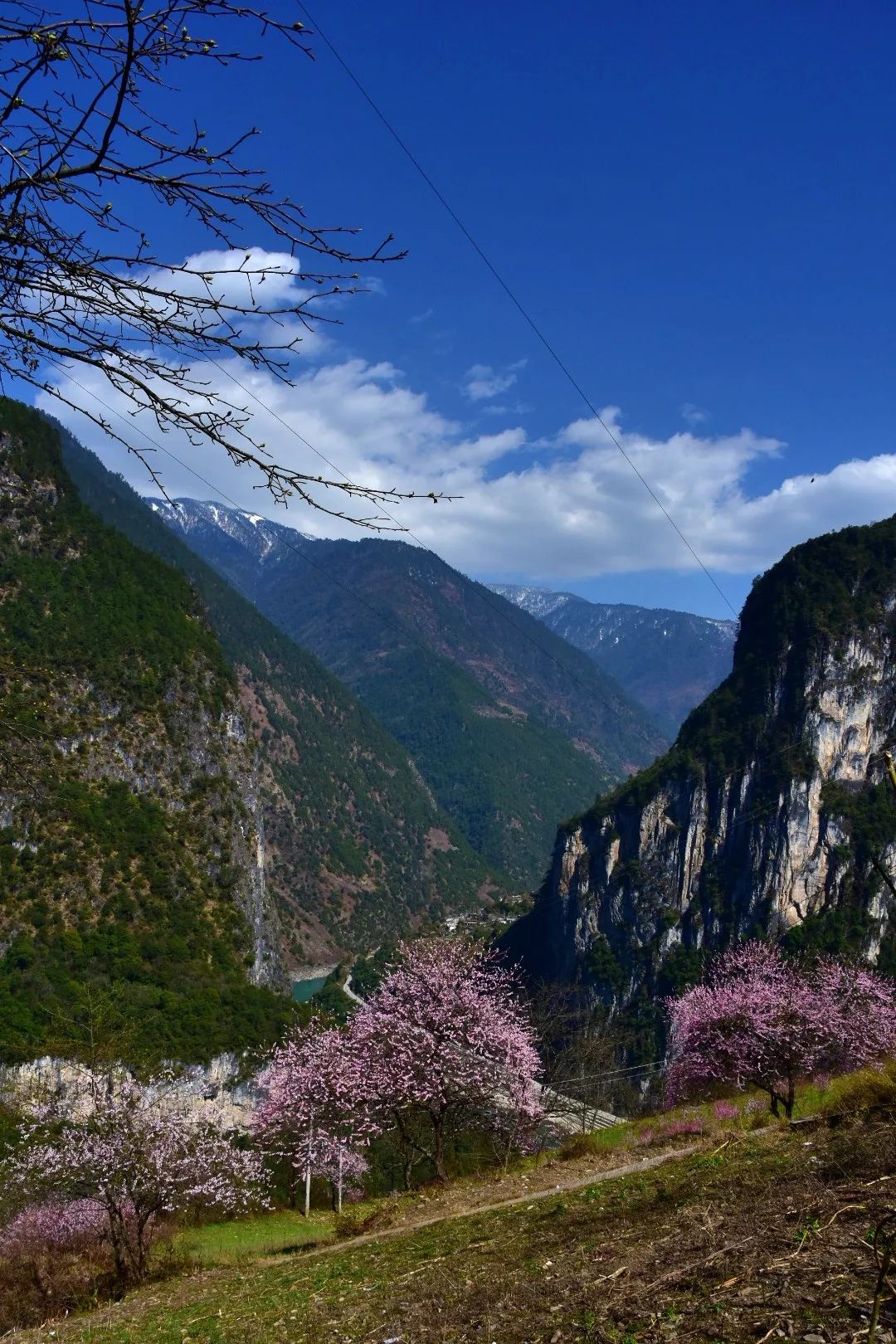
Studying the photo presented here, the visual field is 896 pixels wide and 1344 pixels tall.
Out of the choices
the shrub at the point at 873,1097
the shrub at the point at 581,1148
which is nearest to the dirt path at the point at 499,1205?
the shrub at the point at 873,1097

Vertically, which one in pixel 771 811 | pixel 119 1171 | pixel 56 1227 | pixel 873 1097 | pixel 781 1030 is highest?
pixel 873 1097

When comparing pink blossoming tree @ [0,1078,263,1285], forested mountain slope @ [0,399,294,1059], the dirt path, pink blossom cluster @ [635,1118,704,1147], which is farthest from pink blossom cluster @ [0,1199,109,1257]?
forested mountain slope @ [0,399,294,1059]

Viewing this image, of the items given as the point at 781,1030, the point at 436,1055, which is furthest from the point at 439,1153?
the point at 781,1030

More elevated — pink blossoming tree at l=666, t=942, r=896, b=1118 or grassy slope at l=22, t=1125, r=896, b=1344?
grassy slope at l=22, t=1125, r=896, b=1344

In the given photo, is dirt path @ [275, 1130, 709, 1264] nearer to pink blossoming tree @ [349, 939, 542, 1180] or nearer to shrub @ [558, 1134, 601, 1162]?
shrub @ [558, 1134, 601, 1162]

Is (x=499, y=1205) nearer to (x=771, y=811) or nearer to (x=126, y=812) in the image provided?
(x=126, y=812)

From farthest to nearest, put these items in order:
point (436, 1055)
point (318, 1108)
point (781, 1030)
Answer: point (318, 1108) < point (781, 1030) < point (436, 1055)
